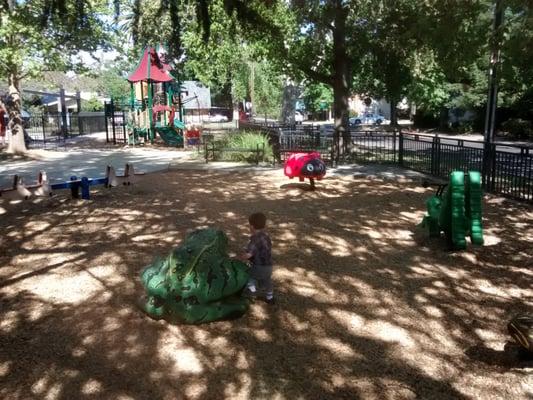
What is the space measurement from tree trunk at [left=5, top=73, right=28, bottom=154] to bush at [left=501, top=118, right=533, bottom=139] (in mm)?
26861

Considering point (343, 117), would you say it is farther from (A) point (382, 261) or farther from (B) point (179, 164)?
(A) point (382, 261)

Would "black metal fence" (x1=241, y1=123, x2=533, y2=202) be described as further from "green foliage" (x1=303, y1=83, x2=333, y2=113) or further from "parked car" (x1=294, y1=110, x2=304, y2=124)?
"green foliage" (x1=303, y1=83, x2=333, y2=113)

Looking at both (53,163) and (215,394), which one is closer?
(215,394)

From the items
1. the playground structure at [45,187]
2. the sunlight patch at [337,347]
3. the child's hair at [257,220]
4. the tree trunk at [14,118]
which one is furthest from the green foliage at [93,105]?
the sunlight patch at [337,347]

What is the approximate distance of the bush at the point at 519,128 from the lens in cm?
3016

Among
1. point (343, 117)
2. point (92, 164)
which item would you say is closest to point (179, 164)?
point (92, 164)

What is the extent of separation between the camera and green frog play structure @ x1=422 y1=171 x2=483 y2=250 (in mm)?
6598

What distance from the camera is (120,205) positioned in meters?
9.60

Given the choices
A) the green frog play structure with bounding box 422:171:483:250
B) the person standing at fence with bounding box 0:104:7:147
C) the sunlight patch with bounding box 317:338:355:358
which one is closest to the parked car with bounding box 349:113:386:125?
the person standing at fence with bounding box 0:104:7:147

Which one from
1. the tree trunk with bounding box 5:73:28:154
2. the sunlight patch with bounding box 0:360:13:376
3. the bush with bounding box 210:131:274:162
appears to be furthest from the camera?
the tree trunk with bounding box 5:73:28:154

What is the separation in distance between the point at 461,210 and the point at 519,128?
1077 inches

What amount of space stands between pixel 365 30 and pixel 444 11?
7825 mm

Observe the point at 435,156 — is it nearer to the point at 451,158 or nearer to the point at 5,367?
the point at 451,158

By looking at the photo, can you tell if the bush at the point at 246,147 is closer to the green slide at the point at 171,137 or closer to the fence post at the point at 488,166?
the green slide at the point at 171,137
